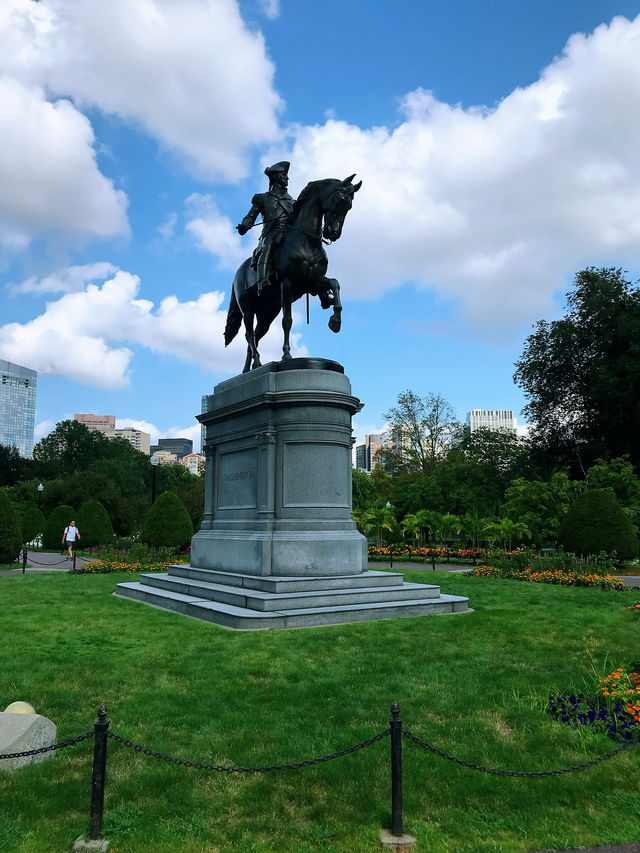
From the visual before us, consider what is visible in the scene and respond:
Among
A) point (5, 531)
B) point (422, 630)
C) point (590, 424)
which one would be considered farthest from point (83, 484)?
point (422, 630)

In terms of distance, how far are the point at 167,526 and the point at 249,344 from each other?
13.5 meters

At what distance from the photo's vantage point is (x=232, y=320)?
58.3 feet

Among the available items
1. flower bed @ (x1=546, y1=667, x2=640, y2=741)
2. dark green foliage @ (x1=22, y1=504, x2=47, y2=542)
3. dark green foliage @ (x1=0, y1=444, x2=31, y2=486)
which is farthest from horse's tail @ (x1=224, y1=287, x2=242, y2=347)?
dark green foliage @ (x1=0, y1=444, x2=31, y2=486)

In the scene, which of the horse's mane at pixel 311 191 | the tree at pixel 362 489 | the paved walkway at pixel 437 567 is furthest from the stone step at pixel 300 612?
the tree at pixel 362 489

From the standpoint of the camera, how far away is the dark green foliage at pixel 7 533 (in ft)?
90.9

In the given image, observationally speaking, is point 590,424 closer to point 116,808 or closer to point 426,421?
point 426,421

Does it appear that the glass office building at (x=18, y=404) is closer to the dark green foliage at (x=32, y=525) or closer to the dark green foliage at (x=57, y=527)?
the dark green foliage at (x=32, y=525)

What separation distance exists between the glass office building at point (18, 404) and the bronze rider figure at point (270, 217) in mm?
165704

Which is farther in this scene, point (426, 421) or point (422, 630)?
point (426, 421)

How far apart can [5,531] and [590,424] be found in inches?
1386

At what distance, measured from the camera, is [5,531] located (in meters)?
27.9

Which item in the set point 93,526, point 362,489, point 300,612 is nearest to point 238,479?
point 300,612

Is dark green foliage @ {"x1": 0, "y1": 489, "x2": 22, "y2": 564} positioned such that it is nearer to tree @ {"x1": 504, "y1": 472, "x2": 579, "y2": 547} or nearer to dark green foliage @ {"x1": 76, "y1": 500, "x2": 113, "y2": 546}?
dark green foliage @ {"x1": 76, "y1": 500, "x2": 113, "y2": 546}

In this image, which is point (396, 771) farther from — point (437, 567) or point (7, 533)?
point (7, 533)
